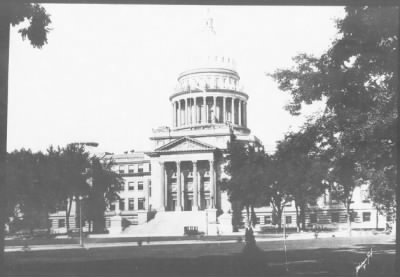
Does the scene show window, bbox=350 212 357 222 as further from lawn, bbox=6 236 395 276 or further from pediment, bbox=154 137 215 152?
pediment, bbox=154 137 215 152

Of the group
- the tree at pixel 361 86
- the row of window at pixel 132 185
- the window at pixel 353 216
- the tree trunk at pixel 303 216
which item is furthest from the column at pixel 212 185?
the tree at pixel 361 86

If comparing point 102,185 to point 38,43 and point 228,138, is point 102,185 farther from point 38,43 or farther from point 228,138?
point 228,138

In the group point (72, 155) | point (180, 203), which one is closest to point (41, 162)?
point (72, 155)

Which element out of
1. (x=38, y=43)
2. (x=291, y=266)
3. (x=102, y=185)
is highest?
(x=38, y=43)

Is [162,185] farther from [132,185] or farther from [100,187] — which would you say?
[100,187]

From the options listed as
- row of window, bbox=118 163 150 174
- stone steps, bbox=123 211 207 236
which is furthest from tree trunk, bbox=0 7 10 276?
row of window, bbox=118 163 150 174

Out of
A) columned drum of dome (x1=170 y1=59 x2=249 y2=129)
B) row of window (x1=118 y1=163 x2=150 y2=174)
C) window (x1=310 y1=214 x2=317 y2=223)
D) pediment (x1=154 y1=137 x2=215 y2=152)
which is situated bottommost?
window (x1=310 y1=214 x2=317 y2=223)

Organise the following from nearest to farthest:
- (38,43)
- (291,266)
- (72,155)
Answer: (38,43) → (291,266) → (72,155)

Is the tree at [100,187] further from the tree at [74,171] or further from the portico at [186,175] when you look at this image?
the portico at [186,175]
